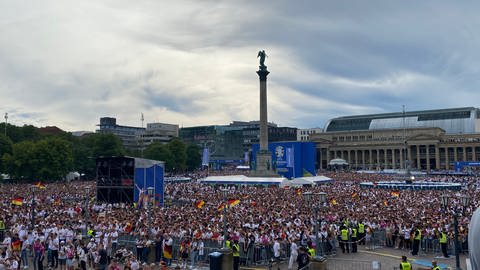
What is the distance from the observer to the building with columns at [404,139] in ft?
493

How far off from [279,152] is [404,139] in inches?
3744

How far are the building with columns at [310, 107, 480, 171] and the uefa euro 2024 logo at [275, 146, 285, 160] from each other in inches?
2964

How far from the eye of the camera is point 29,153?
8375 centimetres

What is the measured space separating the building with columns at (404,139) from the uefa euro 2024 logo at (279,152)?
75.3m

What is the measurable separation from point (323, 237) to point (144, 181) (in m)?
24.3

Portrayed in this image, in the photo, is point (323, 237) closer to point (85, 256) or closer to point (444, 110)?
point (85, 256)

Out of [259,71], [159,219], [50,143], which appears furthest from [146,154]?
[159,219]

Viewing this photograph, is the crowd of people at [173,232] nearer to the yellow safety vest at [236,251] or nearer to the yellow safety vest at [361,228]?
the yellow safety vest at [361,228]

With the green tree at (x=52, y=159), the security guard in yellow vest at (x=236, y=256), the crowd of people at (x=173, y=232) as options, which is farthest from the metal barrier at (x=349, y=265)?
the green tree at (x=52, y=159)

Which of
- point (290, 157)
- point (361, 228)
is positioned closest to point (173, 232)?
point (361, 228)

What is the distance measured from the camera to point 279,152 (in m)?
77.9

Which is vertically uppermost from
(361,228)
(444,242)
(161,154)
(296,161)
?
(161,154)

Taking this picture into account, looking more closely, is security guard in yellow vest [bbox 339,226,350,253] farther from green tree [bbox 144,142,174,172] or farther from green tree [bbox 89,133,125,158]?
green tree [bbox 144,142,174,172]

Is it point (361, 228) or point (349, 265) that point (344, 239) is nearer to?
point (361, 228)
